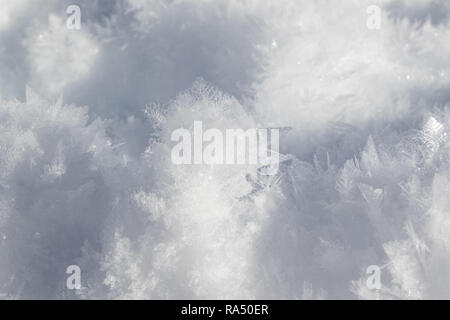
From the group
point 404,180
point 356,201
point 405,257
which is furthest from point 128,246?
point 404,180

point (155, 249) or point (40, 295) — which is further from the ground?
point (155, 249)

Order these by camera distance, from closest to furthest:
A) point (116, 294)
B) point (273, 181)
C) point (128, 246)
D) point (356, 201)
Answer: point (116, 294) < point (128, 246) < point (356, 201) < point (273, 181)

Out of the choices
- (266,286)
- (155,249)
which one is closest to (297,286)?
(266,286)

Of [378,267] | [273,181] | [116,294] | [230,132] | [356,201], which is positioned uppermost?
[230,132]

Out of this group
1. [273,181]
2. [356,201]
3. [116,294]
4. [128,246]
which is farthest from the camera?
[273,181]

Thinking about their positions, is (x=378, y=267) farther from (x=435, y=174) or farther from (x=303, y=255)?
(x=435, y=174)

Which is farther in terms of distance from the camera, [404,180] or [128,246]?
[404,180]

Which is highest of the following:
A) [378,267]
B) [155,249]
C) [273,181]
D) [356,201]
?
[273,181]

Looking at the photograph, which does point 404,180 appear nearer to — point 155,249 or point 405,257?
point 405,257

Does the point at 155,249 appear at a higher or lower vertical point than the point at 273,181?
lower
